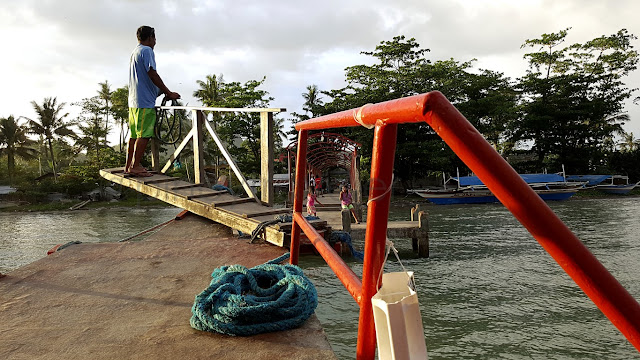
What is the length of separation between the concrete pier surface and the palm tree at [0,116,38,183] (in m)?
41.7

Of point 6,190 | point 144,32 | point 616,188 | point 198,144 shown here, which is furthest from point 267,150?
point 6,190

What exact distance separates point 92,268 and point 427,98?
302cm

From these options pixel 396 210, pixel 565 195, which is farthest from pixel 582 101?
pixel 396 210

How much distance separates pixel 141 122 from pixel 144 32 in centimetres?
120

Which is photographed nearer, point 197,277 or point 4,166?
point 197,277

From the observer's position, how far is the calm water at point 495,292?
5504 millimetres

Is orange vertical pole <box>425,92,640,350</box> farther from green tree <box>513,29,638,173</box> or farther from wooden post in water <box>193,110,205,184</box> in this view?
green tree <box>513,29,638,173</box>

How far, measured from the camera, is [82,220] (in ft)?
82.3

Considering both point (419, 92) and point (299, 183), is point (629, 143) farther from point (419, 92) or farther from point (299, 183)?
point (299, 183)

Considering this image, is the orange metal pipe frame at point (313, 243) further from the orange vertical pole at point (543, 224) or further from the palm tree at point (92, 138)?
the palm tree at point (92, 138)

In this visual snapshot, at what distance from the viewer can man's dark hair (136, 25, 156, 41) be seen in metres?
5.61

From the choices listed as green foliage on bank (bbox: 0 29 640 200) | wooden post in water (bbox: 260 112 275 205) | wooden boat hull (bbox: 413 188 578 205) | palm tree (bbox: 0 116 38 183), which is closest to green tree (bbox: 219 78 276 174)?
green foliage on bank (bbox: 0 29 640 200)

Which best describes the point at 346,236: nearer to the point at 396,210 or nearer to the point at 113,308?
the point at 113,308

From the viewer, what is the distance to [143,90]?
5.94 metres
